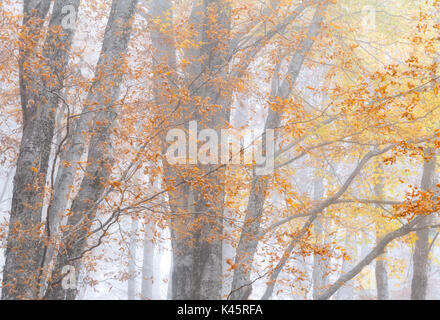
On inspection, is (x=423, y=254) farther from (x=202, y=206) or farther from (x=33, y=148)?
(x=33, y=148)

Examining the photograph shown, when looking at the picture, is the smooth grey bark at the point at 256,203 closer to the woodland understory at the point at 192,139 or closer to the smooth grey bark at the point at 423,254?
the woodland understory at the point at 192,139

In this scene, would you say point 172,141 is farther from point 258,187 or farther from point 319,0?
point 319,0

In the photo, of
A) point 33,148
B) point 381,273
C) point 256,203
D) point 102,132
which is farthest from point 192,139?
point 381,273

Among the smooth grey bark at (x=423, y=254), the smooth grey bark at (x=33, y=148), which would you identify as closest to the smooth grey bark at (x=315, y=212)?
the smooth grey bark at (x=423, y=254)

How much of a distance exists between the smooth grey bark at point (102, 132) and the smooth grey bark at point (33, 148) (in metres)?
0.48

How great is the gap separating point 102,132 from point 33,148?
1.07 m

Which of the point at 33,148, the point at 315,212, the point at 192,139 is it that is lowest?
the point at 315,212

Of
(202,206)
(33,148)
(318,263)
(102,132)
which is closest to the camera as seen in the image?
(33,148)

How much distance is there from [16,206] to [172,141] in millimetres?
3213

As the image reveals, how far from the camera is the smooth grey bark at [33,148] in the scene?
18.2 ft

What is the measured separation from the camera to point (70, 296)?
638 centimetres

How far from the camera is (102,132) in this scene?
6672mm

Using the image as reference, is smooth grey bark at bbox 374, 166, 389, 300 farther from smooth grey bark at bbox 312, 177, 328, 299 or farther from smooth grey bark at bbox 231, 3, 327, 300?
smooth grey bark at bbox 231, 3, 327, 300
